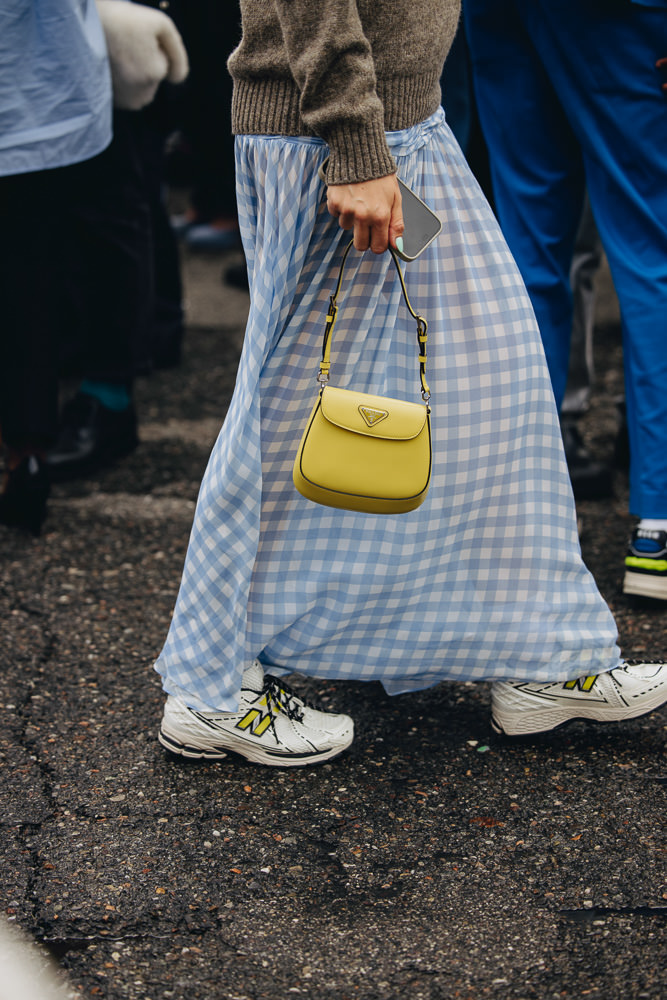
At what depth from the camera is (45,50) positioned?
2.54 metres

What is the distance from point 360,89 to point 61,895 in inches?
47.0

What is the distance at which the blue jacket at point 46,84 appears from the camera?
2490mm

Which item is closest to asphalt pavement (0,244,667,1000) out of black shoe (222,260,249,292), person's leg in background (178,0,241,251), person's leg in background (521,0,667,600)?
person's leg in background (521,0,667,600)

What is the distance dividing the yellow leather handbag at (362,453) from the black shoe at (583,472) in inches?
58.8

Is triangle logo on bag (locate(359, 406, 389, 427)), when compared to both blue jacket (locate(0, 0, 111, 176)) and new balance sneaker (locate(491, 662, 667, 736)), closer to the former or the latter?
new balance sneaker (locate(491, 662, 667, 736))

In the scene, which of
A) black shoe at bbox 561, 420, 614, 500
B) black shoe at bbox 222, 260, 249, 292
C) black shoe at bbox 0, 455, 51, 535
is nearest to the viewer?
black shoe at bbox 0, 455, 51, 535

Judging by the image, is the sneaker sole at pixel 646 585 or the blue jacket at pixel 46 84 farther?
the blue jacket at pixel 46 84

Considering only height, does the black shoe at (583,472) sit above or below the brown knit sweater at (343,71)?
below

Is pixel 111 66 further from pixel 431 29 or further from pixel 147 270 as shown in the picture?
pixel 431 29

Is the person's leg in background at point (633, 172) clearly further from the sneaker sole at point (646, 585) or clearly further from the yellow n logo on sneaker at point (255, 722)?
the yellow n logo on sneaker at point (255, 722)

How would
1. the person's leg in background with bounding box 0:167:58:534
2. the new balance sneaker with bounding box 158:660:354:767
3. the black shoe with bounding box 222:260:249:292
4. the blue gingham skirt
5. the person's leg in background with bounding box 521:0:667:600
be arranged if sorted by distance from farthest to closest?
1. the black shoe with bounding box 222:260:249:292
2. the person's leg in background with bounding box 0:167:58:534
3. the person's leg in background with bounding box 521:0:667:600
4. the new balance sneaker with bounding box 158:660:354:767
5. the blue gingham skirt

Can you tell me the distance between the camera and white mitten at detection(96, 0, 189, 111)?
112 inches

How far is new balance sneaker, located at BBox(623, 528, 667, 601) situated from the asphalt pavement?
0.15 feet

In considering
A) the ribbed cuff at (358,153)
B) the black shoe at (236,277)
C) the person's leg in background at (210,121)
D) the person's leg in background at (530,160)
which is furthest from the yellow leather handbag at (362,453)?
the black shoe at (236,277)
